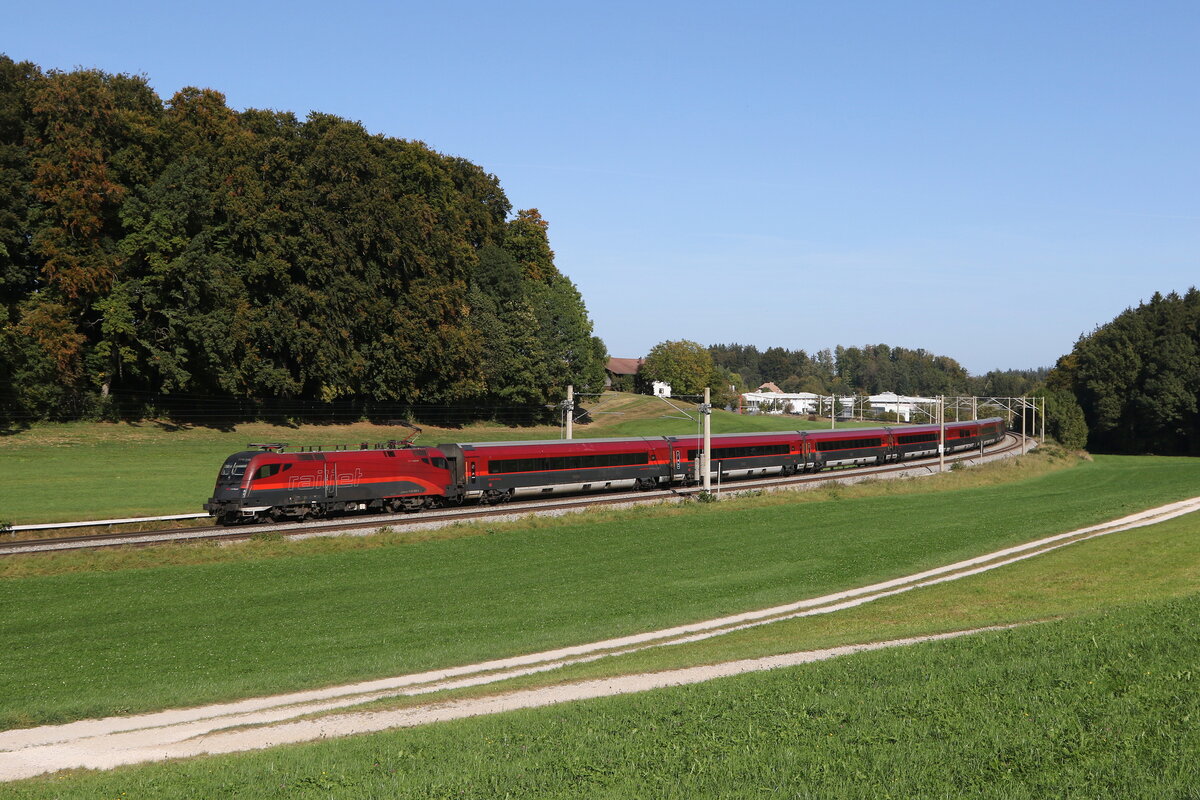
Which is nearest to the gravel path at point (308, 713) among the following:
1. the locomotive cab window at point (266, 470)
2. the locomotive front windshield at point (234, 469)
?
the locomotive cab window at point (266, 470)

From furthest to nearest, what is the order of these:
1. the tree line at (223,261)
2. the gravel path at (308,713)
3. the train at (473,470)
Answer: the tree line at (223,261), the train at (473,470), the gravel path at (308,713)

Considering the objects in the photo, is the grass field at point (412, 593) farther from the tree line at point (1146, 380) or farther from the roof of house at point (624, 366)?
the roof of house at point (624, 366)

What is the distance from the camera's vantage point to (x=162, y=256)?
65812mm

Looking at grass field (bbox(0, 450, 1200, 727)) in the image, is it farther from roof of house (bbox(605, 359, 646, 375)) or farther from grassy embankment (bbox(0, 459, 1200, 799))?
roof of house (bbox(605, 359, 646, 375))

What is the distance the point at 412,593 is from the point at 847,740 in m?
20.7

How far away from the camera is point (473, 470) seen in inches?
1905

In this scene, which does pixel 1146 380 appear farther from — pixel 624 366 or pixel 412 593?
pixel 412 593

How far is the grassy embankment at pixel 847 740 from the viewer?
34.8ft

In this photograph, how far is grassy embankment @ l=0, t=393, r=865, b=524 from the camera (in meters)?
44.7

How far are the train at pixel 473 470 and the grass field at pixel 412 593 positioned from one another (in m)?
5.31

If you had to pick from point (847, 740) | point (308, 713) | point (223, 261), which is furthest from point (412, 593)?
point (223, 261)

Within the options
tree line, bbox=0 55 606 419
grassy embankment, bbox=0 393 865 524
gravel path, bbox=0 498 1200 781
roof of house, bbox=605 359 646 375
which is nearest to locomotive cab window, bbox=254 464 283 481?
grassy embankment, bbox=0 393 865 524

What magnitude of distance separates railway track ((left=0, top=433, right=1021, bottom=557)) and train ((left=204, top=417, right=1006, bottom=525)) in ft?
2.84

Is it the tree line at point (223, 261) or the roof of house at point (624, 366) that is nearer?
the tree line at point (223, 261)
